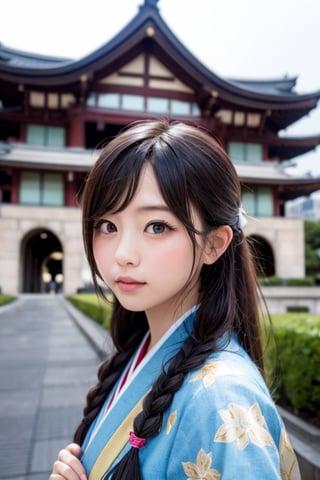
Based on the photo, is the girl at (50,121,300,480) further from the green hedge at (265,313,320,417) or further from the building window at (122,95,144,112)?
the building window at (122,95,144,112)

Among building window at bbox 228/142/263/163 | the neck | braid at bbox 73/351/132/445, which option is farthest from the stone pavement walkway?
building window at bbox 228/142/263/163

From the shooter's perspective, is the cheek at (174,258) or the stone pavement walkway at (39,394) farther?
the stone pavement walkway at (39,394)

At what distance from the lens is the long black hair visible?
939mm

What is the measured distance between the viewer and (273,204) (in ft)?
78.2

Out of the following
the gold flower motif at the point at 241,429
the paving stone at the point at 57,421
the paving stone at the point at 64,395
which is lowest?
the paving stone at the point at 64,395

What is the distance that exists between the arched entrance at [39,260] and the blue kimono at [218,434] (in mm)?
21131

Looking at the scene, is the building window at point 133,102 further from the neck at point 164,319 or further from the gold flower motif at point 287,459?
the gold flower motif at point 287,459

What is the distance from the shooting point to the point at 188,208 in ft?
3.34

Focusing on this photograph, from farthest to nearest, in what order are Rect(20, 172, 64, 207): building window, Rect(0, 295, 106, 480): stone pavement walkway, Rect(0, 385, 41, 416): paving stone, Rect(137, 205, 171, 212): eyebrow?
1. Rect(20, 172, 64, 207): building window
2. Rect(0, 385, 41, 416): paving stone
3. Rect(0, 295, 106, 480): stone pavement walkway
4. Rect(137, 205, 171, 212): eyebrow

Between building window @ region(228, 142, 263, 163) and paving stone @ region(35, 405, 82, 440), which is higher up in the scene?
building window @ region(228, 142, 263, 163)

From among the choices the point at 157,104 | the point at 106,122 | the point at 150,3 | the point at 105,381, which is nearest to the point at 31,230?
the point at 106,122

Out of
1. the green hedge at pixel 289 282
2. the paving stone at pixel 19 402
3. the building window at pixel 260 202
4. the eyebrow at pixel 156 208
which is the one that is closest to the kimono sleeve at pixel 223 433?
the eyebrow at pixel 156 208

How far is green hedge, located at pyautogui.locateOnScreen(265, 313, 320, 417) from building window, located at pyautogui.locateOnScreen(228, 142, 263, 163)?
22442mm

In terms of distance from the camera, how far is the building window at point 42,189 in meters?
21.0
